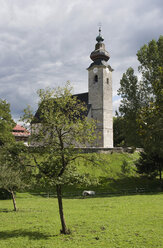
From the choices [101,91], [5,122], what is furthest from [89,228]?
[101,91]

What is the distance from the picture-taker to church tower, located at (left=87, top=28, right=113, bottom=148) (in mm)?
56281

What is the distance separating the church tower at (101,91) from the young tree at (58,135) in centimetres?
4156

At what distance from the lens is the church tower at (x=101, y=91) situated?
56.3m

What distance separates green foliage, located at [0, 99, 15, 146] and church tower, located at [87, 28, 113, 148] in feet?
65.6

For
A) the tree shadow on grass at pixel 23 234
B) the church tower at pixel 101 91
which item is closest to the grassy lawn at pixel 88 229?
the tree shadow on grass at pixel 23 234

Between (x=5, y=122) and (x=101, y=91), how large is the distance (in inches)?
956

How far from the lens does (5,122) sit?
43938mm

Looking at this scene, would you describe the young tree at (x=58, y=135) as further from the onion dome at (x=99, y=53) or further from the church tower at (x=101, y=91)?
the onion dome at (x=99, y=53)

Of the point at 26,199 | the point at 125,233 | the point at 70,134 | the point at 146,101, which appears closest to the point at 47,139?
the point at 70,134

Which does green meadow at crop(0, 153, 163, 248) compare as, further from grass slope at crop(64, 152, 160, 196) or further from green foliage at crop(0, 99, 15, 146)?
green foliage at crop(0, 99, 15, 146)

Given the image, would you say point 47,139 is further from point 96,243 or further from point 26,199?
point 26,199

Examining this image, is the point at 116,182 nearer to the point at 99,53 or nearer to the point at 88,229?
the point at 88,229

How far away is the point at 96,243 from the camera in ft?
38.2

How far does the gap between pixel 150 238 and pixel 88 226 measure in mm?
4190
